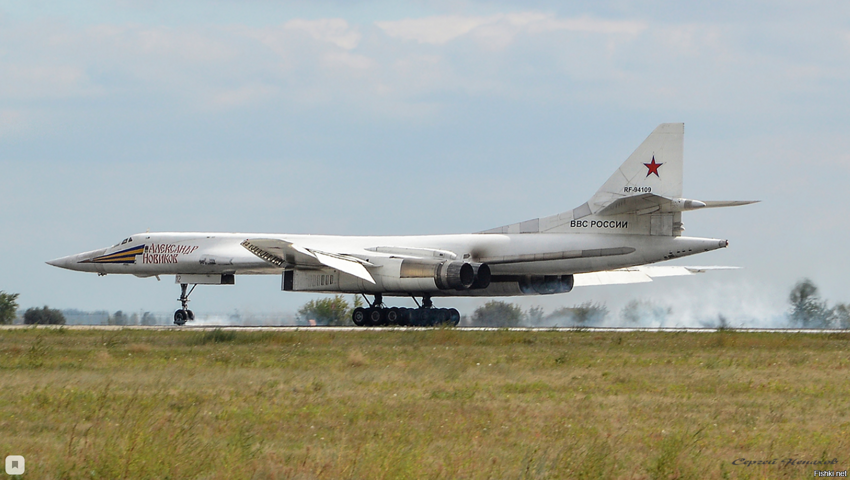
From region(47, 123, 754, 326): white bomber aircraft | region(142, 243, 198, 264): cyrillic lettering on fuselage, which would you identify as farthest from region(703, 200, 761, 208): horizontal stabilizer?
region(142, 243, 198, 264): cyrillic lettering on fuselage

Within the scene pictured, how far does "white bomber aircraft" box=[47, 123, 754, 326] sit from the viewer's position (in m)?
27.2

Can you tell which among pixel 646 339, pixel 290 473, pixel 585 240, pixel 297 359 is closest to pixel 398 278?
pixel 585 240

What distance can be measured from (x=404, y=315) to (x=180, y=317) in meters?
7.99

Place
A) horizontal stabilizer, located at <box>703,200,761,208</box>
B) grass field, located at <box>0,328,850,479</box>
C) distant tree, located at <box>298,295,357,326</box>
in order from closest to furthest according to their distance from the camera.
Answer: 1. grass field, located at <box>0,328,850,479</box>
2. horizontal stabilizer, located at <box>703,200,761,208</box>
3. distant tree, located at <box>298,295,357,326</box>

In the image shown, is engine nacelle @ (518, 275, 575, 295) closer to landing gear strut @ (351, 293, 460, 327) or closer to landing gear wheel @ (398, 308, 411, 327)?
landing gear strut @ (351, 293, 460, 327)

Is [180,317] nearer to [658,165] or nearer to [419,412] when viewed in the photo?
[658,165]

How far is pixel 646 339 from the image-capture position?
21.3 meters

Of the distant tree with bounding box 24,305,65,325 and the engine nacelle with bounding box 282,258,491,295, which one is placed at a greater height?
the engine nacelle with bounding box 282,258,491,295

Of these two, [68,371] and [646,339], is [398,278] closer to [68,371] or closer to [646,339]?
[646,339]

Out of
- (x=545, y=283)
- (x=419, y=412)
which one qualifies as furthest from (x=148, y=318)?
(x=419, y=412)

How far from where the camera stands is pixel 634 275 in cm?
3244

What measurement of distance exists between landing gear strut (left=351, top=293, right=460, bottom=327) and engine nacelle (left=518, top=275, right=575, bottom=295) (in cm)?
244

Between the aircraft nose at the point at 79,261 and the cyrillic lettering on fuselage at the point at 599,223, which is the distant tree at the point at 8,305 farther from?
the cyrillic lettering on fuselage at the point at 599,223

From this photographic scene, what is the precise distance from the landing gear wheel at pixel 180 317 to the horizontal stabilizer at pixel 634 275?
44.0 ft
